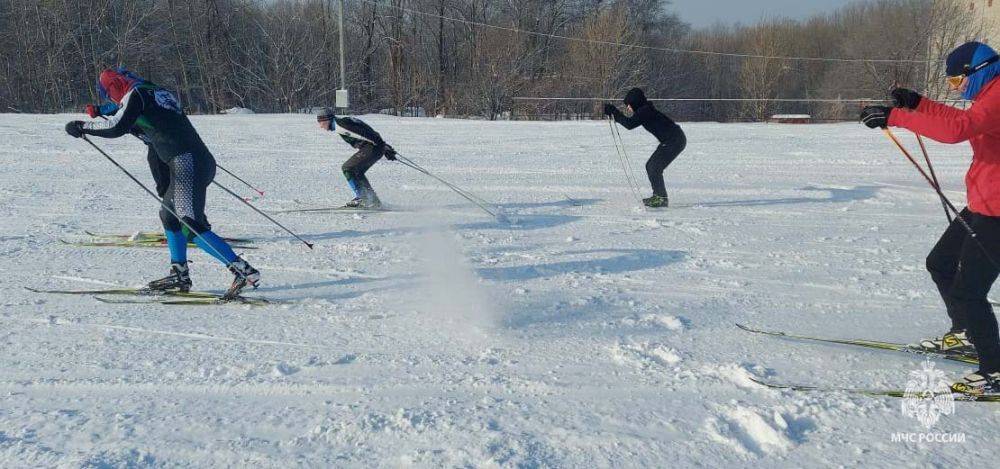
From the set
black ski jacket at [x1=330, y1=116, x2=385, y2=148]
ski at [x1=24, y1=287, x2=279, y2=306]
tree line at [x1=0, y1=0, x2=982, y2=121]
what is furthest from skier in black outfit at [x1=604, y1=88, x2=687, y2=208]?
tree line at [x1=0, y1=0, x2=982, y2=121]

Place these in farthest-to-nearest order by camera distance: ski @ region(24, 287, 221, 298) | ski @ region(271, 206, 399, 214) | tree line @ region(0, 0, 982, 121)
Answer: tree line @ region(0, 0, 982, 121), ski @ region(271, 206, 399, 214), ski @ region(24, 287, 221, 298)

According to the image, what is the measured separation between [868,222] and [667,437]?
5754mm

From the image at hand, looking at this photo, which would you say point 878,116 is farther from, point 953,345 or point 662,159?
point 662,159

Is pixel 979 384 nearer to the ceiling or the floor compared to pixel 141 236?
nearer to the floor

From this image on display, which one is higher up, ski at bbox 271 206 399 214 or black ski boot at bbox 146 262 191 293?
ski at bbox 271 206 399 214

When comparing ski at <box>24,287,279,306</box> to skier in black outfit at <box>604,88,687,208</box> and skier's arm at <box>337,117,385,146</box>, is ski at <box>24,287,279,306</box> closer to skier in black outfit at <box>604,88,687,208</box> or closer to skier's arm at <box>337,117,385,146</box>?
skier's arm at <box>337,117,385,146</box>

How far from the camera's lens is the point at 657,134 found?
27.6 ft

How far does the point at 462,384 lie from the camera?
331cm

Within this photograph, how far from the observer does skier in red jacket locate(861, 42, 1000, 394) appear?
2.87m

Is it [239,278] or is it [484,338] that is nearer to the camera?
[484,338]

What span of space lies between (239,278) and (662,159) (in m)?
5.37

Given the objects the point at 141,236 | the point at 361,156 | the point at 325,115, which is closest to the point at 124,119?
the point at 141,236

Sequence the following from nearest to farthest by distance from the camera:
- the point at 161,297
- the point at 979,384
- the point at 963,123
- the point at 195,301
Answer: the point at 963,123 < the point at 979,384 < the point at 195,301 < the point at 161,297

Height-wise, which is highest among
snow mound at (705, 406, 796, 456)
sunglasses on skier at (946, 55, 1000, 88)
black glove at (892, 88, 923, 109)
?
sunglasses on skier at (946, 55, 1000, 88)
